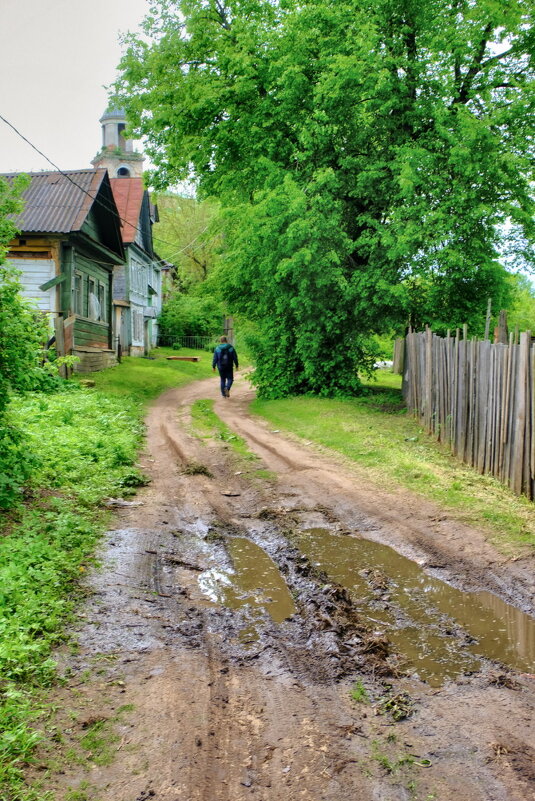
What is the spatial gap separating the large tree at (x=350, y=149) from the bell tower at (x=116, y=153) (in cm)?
3808

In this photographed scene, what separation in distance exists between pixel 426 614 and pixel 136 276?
34263mm

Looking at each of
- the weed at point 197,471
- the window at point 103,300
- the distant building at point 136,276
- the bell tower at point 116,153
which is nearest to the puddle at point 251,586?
the weed at point 197,471

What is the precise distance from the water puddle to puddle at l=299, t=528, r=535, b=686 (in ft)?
1.67

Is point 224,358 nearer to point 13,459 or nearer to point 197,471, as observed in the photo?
point 197,471

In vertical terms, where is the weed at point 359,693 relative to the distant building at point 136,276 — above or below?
below

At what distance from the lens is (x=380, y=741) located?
3238mm

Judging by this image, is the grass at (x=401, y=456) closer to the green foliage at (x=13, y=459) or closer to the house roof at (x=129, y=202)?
the green foliage at (x=13, y=459)

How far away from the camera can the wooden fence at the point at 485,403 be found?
7.77 meters

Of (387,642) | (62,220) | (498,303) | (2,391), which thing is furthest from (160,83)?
(387,642)

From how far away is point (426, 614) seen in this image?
489 cm

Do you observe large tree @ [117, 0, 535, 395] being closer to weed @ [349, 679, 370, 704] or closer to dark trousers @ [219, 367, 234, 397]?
dark trousers @ [219, 367, 234, 397]

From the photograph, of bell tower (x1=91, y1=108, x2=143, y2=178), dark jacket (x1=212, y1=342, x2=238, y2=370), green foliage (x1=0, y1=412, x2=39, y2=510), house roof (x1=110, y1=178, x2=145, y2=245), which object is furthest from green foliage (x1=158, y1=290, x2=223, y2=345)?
green foliage (x1=0, y1=412, x2=39, y2=510)

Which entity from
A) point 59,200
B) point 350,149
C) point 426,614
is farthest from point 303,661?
point 59,200

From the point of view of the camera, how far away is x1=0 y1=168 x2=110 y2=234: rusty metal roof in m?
19.1
